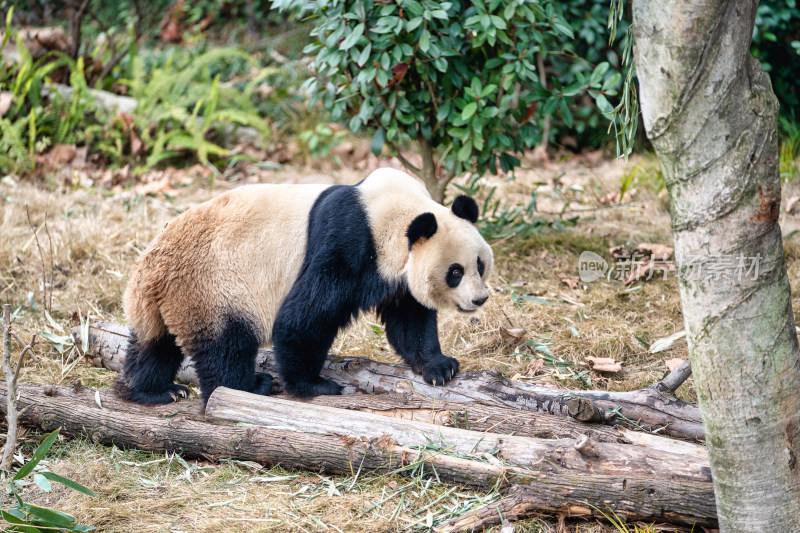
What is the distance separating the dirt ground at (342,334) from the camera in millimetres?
3133

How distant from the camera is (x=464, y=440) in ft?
10.9

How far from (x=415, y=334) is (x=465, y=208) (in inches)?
31.4

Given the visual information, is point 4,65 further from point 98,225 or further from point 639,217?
point 639,217

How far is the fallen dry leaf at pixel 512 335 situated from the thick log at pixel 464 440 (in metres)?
1.46

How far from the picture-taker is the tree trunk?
2273mm

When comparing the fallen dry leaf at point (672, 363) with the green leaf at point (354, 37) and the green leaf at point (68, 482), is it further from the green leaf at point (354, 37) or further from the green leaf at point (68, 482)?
the green leaf at point (68, 482)

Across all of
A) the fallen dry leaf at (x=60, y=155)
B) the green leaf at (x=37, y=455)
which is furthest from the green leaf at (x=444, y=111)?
the fallen dry leaf at (x=60, y=155)

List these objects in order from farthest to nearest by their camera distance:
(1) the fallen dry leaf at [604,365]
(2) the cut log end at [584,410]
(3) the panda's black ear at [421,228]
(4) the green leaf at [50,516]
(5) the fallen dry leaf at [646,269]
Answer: (5) the fallen dry leaf at [646,269] < (1) the fallen dry leaf at [604,365] < (3) the panda's black ear at [421,228] < (2) the cut log end at [584,410] < (4) the green leaf at [50,516]

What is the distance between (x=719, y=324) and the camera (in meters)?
2.45

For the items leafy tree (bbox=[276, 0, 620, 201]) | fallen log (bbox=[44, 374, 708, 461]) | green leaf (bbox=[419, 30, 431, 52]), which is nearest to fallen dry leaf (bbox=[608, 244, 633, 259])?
leafy tree (bbox=[276, 0, 620, 201])

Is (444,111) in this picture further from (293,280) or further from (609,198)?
(609,198)

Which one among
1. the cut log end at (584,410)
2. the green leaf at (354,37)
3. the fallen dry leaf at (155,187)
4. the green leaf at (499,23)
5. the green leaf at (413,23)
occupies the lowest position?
the fallen dry leaf at (155,187)

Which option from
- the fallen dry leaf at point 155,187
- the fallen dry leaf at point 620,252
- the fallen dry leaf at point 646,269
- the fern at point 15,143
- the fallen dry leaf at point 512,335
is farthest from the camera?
the fern at point 15,143

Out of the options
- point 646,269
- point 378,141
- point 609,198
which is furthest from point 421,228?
point 609,198
